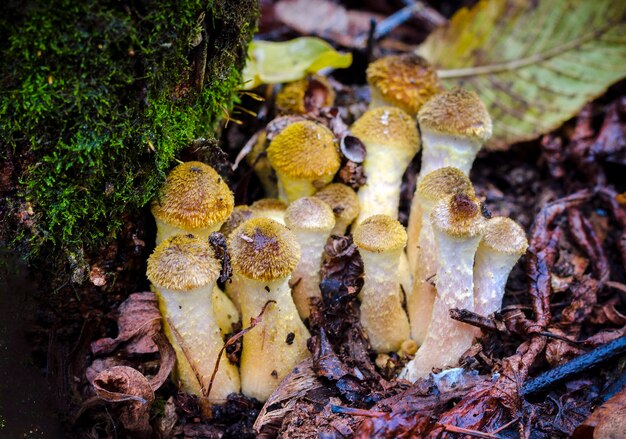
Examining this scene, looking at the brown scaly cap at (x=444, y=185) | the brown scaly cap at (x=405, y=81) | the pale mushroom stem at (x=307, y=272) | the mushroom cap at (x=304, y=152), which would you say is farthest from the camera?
the brown scaly cap at (x=405, y=81)

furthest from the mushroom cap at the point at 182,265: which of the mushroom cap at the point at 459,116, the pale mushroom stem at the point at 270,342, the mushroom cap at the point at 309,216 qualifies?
the mushroom cap at the point at 459,116

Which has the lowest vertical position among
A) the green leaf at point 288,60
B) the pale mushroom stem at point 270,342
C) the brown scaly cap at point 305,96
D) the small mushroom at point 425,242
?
the pale mushroom stem at point 270,342

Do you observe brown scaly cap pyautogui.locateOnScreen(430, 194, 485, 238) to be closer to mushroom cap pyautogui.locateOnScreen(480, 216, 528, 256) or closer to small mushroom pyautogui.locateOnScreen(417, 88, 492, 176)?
mushroom cap pyautogui.locateOnScreen(480, 216, 528, 256)

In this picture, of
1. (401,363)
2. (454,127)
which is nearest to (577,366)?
(401,363)

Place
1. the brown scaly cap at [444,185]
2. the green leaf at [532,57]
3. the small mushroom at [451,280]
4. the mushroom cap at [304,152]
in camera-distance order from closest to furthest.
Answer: the small mushroom at [451,280] < the brown scaly cap at [444,185] < the mushroom cap at [304,152] < the green leaf at [532,57]

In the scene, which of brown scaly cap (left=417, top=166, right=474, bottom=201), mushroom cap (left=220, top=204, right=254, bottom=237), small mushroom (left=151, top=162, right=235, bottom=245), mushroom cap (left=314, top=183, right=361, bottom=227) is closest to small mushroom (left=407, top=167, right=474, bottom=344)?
brown scaly cap (left=417, top=166, right=474, bottom=201)

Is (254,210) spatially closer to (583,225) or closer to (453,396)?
(453,396)

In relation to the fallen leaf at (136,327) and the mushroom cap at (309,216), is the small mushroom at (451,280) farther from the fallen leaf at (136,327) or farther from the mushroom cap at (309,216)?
the fallen leaf at (136,327)

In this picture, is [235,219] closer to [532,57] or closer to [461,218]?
[461,218]

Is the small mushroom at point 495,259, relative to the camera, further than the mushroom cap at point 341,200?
No
